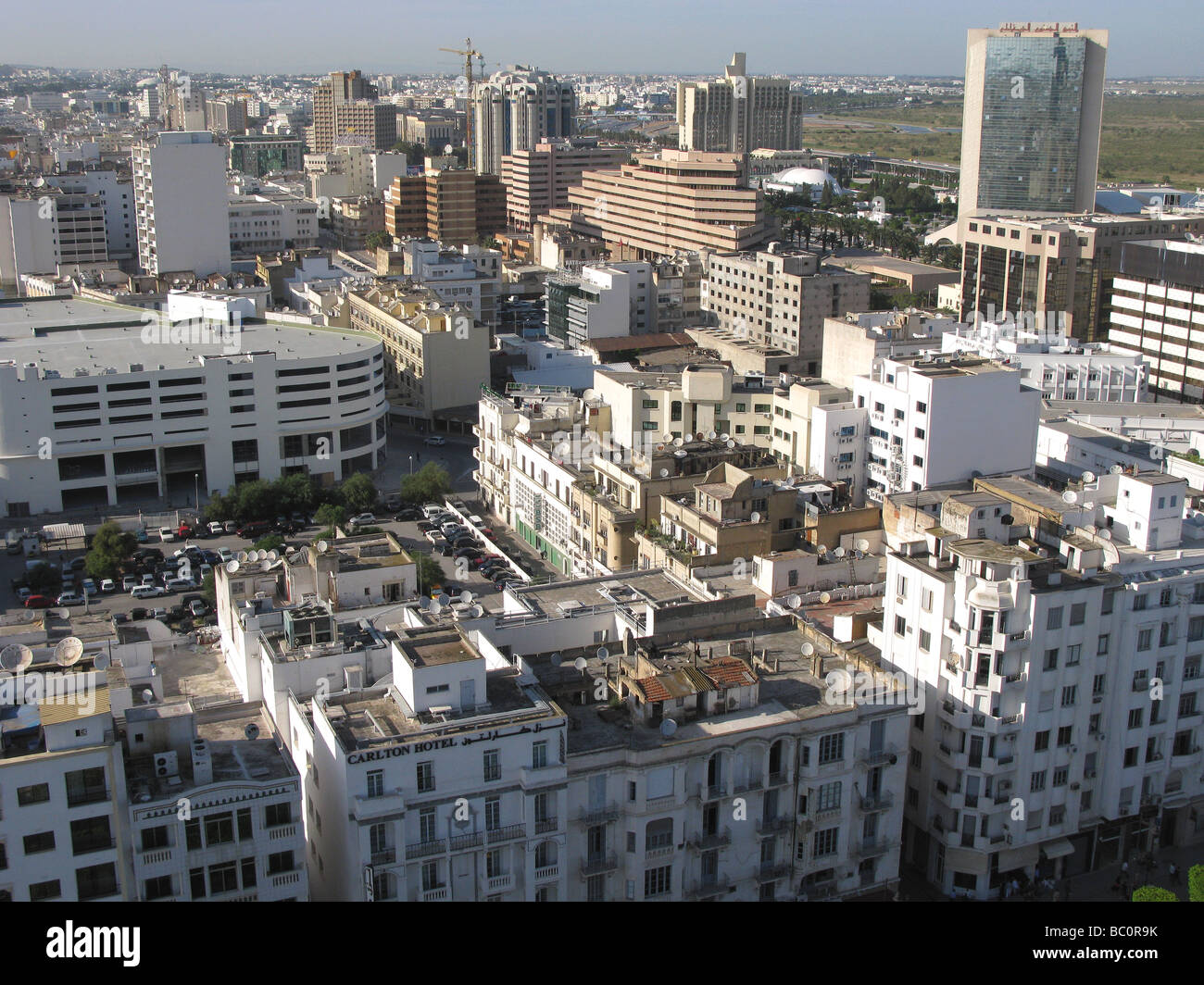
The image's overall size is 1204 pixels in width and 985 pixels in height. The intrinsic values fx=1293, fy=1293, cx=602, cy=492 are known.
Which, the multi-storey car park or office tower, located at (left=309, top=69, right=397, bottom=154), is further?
office tower, located at (left=309, top=69, right=397, bottom=154)

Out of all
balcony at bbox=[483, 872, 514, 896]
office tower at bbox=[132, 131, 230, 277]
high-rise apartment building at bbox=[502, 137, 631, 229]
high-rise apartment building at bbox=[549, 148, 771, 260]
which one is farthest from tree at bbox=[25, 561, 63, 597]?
high-rise apartment building at bbox=[502, 137, 631, 229]

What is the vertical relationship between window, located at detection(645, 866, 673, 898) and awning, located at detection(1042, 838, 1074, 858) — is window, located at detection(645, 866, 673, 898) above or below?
above

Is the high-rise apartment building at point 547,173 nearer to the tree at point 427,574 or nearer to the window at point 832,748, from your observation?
the tree at point 427,574

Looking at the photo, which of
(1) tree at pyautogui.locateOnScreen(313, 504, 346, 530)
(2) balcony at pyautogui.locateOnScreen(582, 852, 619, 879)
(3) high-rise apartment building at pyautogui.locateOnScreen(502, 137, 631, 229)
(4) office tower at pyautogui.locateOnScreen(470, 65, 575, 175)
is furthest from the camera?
(4) office tower at pyautogui.locateOnScreen(470, 65, 575, 175)

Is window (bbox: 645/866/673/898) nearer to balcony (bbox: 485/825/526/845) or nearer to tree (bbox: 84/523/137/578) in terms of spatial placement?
balcony (bbox: 485/825/526/845)

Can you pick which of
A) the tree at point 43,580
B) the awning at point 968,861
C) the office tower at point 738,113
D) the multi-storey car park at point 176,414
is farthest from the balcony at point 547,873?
the office tower at point 738,113
